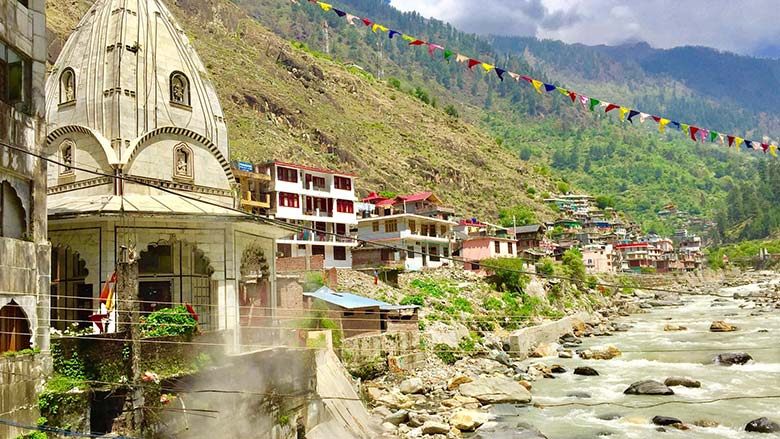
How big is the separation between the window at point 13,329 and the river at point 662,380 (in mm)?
18318

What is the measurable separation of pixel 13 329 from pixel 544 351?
35102 mm

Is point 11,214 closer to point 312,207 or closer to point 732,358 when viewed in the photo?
point 732,358

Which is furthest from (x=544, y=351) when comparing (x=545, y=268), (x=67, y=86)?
(x=67, y=86)

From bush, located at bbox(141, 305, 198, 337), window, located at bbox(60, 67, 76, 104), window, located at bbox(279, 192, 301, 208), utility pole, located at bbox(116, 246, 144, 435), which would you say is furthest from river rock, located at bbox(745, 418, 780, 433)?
window, located at bbox(279, 192, 301, 208)

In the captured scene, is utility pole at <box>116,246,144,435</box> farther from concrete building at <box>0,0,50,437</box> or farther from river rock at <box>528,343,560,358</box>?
river rock at <box>528,343,560,358</box>

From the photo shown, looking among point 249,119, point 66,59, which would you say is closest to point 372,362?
point 66,59

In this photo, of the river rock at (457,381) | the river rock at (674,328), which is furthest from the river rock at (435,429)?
the river rock at (674,328)

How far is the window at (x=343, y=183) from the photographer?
58.8 metres

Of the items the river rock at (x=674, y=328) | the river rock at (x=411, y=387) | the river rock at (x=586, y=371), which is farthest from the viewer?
the river rock at (x=674, y=328)

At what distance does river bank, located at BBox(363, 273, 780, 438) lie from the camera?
25.8 m

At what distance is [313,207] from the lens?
187 ft

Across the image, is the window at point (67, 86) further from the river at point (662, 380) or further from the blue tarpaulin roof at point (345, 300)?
the river at point (662, 380)

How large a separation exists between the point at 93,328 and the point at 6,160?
21.6ft

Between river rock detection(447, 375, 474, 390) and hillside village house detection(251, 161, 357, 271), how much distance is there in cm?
2082
